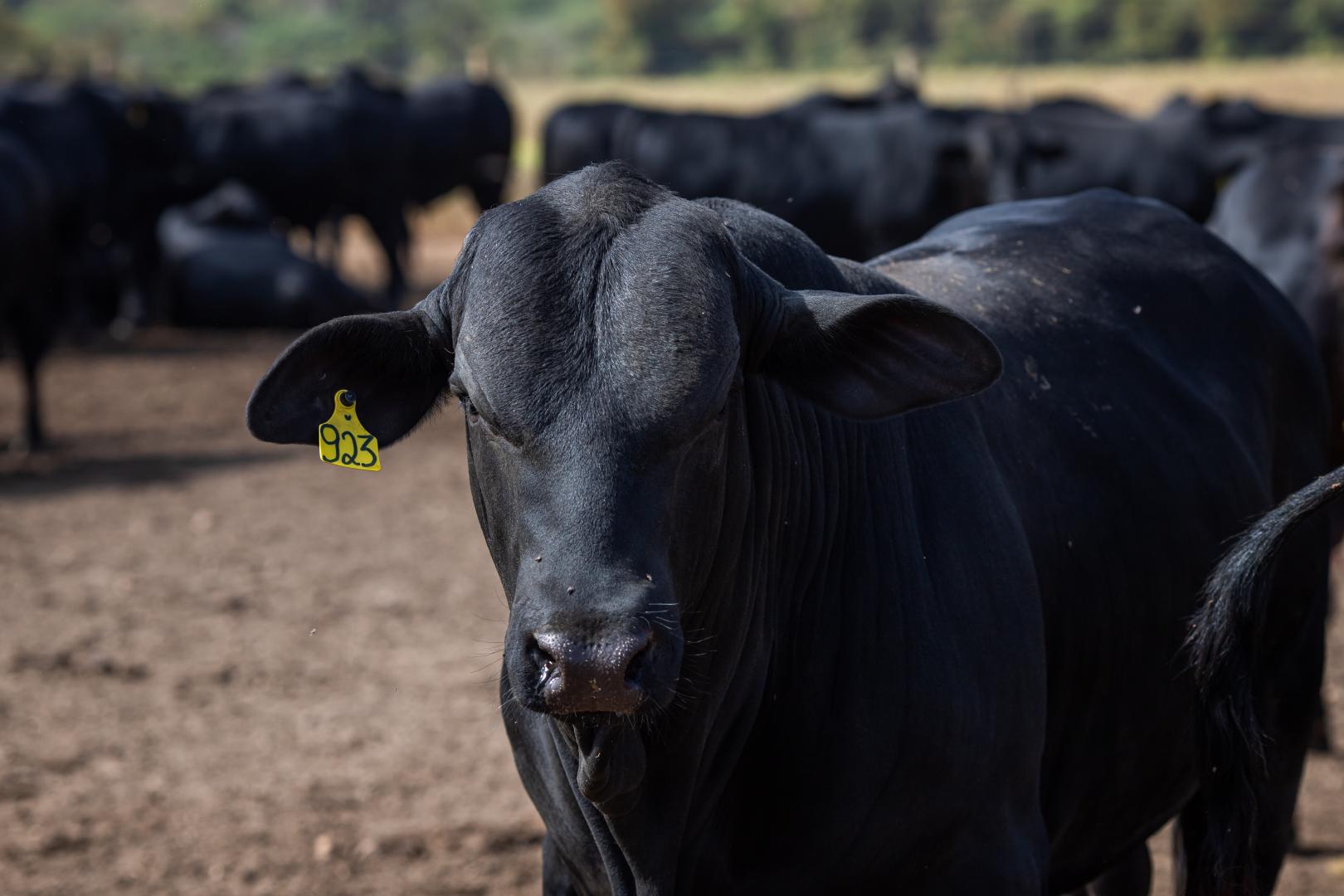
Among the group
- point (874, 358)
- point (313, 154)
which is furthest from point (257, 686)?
point (313, 154)

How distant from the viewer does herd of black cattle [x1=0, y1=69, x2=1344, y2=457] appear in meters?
13.0

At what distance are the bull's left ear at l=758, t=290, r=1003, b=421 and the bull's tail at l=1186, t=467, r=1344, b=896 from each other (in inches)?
28.4

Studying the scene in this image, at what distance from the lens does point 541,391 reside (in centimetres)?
225

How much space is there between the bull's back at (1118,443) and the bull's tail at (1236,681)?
0.24 m

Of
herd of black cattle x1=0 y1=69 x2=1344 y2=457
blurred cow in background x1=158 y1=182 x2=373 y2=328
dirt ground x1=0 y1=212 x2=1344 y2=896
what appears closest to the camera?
dirt ground x1=0 y1=212 x2=1344 y2=896

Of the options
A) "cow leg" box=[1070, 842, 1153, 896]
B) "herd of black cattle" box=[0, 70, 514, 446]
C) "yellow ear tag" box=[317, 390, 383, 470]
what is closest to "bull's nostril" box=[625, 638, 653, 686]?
"yellow ear tag" box=[317, 390, 383, 470]

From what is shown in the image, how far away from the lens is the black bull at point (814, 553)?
224 cm

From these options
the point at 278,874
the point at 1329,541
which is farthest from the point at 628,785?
the point at 278,874

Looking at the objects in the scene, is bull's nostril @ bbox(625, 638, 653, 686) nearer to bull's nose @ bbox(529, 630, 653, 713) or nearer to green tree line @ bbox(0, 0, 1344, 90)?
bull's nose @ bbox(529, 630, 653, 713)

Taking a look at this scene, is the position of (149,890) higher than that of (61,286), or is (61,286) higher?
(149,890)

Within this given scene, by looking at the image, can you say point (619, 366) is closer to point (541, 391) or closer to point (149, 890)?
point (541, 391)

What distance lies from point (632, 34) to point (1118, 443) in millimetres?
67743

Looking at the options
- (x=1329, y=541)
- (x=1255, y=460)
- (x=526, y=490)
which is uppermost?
(x=526, y=490)

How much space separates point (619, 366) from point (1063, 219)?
1879mm
